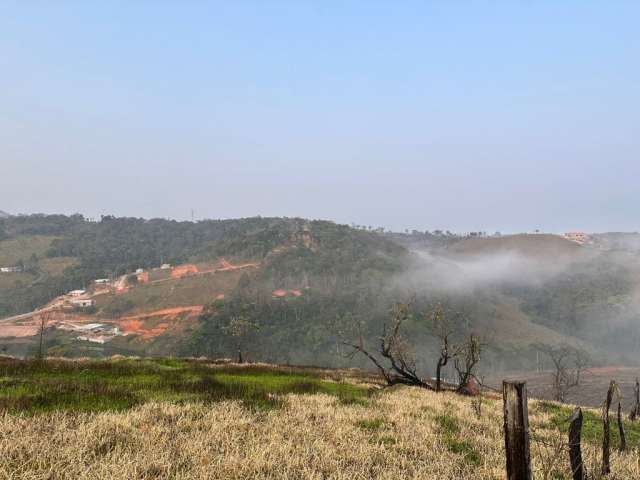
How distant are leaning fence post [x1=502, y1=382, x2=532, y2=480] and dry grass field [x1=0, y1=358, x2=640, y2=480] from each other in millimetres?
283

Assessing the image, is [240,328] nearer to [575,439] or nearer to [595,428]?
[595,428]

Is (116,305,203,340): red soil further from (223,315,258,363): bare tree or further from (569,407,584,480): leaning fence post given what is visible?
(569,407,584,480): leaning fence post

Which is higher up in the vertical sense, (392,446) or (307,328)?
(392,446)

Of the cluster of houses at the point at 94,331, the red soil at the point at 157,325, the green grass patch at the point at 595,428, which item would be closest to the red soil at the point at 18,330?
the cluster of houses at the point at 94,331

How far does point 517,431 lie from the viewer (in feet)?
17.3

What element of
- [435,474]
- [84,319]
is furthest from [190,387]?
[84,319]

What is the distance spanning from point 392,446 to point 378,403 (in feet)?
20.3

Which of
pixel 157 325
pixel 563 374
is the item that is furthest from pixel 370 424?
pixel 157 325

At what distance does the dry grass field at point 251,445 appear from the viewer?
6.35 meters

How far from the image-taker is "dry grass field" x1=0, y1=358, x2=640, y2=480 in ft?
20.8

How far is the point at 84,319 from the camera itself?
18375 cm

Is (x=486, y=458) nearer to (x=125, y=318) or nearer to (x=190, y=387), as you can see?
(x=190, y=387)

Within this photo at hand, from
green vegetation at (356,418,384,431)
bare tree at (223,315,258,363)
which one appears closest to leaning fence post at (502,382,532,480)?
green vegetation at (356,418,384,431)

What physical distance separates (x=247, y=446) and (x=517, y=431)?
4.72m
